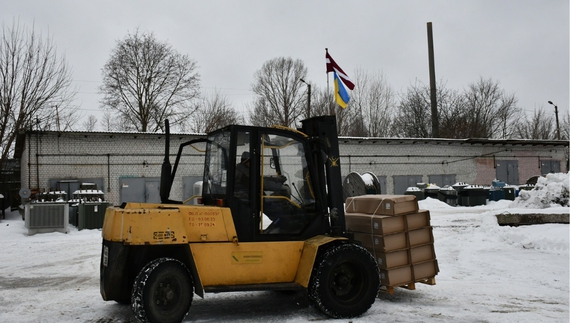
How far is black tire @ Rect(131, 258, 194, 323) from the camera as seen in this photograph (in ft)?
18.3

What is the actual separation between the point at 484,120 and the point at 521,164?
14.3 m

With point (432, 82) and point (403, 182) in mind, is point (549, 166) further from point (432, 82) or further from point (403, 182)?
point (403, 182)

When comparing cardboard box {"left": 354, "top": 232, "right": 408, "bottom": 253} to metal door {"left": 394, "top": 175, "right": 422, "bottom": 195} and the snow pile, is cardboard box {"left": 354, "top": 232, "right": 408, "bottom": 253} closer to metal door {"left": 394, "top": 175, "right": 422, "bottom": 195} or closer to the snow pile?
the snow pile

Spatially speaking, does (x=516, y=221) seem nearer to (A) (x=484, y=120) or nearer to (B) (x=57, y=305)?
(B) (x=57, y=305)

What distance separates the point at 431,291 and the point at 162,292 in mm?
4318

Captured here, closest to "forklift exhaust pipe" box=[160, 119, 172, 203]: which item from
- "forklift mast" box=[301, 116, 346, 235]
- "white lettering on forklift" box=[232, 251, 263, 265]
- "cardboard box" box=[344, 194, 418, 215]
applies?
"white lettering on forklift" box=[232, 251, 263, 265]

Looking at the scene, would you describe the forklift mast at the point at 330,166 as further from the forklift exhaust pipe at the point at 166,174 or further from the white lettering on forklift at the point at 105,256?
the white lettering on forklift at the point at 105,256

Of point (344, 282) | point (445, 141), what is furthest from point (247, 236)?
point (445, 141)

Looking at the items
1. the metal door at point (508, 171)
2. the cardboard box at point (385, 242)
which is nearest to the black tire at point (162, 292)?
the cardboard box at point (385, 242)

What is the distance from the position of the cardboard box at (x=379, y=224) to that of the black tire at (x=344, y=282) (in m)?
0.70

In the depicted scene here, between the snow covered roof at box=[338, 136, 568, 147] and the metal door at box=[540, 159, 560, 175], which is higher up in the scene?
the snow covered roof at box=[338, 136, 568, 147]

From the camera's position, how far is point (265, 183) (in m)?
6.43

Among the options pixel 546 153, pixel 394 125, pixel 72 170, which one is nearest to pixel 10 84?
pixel 72 170

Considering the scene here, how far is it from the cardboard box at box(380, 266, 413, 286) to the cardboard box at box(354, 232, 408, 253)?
300 mm
